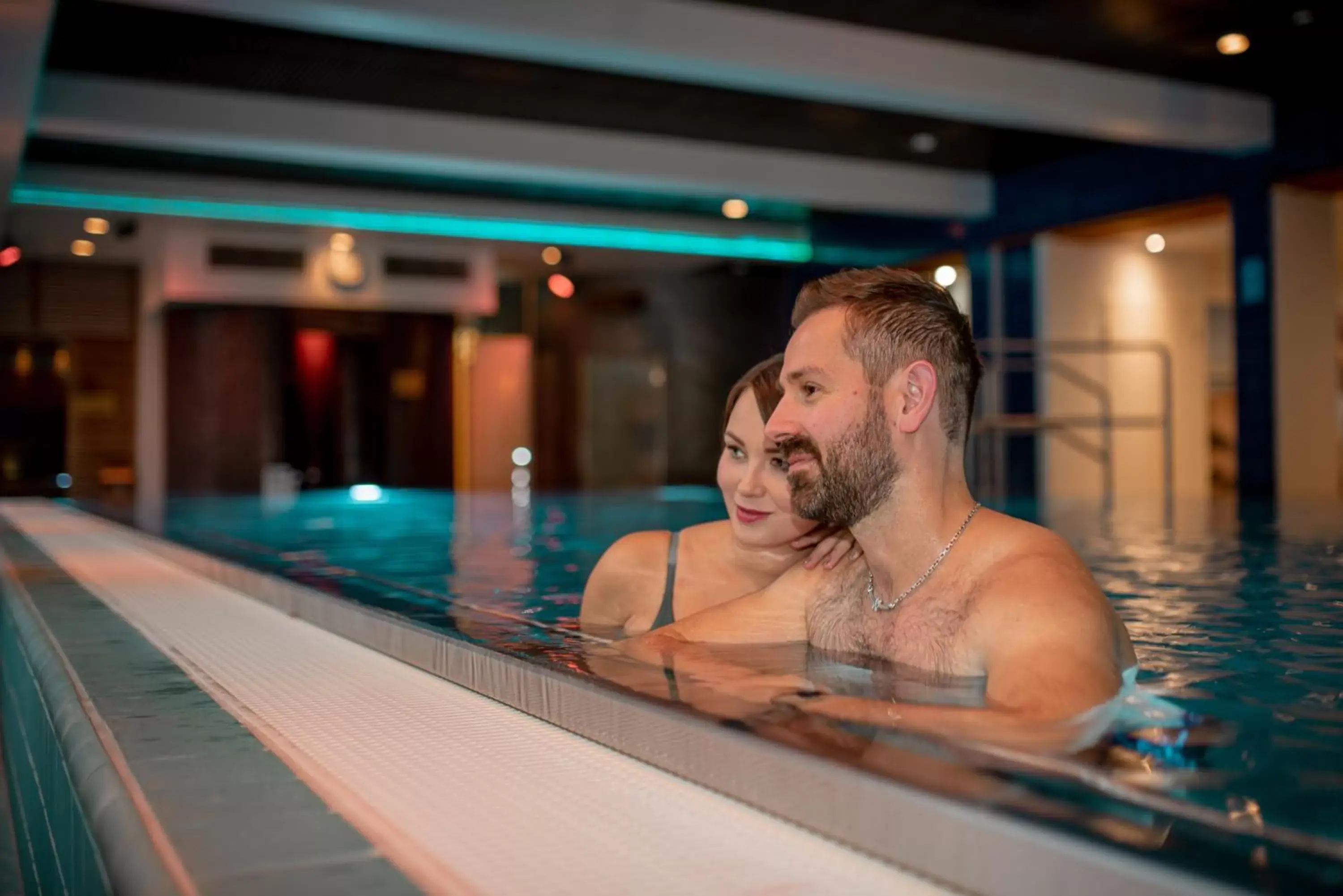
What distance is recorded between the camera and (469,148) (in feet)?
33.9

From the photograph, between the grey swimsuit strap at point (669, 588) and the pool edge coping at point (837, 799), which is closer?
the pool edge coping at point (837, 799)

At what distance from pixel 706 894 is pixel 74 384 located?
50.7 ft

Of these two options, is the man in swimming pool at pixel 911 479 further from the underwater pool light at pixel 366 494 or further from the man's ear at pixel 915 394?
the underwater pool light at pixel 366 494

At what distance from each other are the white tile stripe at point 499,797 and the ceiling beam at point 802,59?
549 centimetres

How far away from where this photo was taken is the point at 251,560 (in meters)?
4.50

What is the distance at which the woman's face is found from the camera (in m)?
2.31

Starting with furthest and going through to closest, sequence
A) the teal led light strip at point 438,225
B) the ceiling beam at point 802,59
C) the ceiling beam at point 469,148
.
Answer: the teal led light strip at point 438,225 < the ceiling beam at point 469,148 < the ceiling beam at point 802,59

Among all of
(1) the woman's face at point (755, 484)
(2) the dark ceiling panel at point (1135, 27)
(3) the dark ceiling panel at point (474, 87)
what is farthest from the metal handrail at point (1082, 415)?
(1) the woman's face at point (755, 484)

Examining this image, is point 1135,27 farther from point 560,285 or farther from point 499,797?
point 560,285

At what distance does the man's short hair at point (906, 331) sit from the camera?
5.89ft

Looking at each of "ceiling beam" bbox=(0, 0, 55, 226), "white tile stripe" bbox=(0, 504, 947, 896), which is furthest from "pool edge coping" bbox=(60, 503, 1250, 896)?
"ceiling beam" bbox=(0, 0, 55, 226)

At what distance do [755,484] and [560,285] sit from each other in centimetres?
1452

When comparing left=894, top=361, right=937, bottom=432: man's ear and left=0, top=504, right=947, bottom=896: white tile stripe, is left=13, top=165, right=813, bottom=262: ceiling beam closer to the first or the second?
left=0, top=504, right=947, bottom=896: white tile stripe

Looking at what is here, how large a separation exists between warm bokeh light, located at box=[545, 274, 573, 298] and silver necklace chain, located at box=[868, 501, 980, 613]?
14.8 meters
